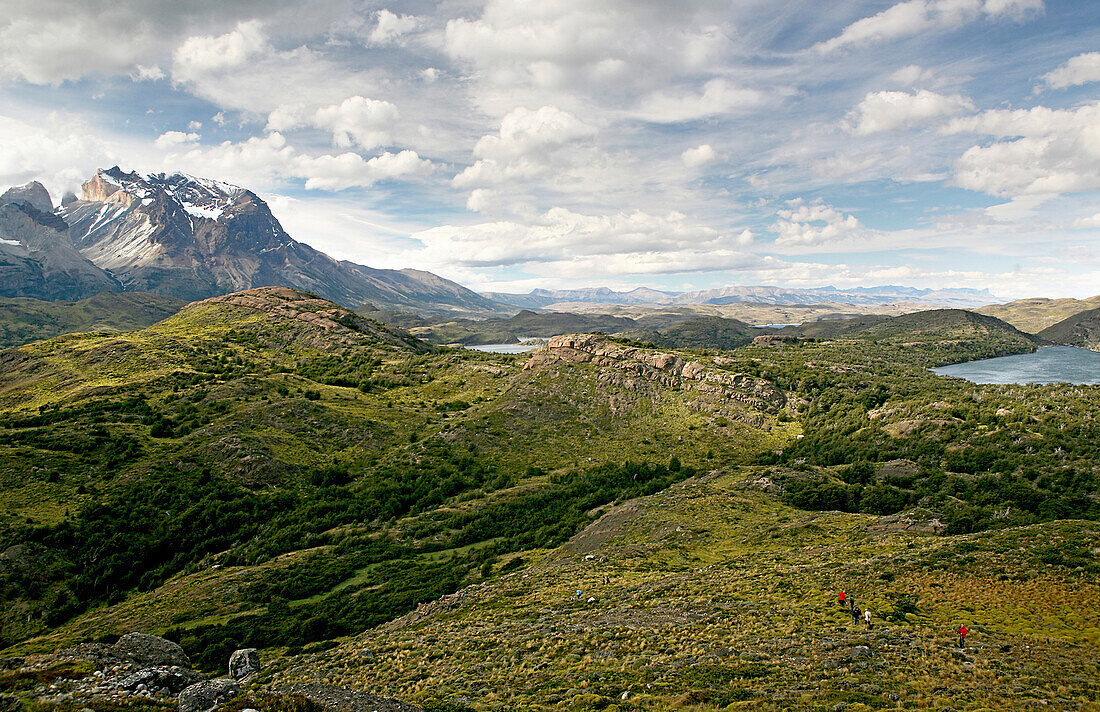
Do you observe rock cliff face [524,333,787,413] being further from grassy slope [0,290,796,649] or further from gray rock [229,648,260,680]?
gray rock [229,648,260,680]

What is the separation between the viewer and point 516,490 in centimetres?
8250

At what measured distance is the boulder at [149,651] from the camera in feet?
90.1

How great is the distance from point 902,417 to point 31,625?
135 metres

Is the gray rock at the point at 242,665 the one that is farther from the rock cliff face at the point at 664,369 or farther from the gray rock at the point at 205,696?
the rock cliff face at the point at 664,369

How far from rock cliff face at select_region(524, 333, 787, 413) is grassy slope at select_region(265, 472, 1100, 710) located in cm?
6575

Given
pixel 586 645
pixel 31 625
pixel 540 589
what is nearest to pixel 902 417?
pixel 540 589

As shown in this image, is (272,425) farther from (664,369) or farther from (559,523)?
(664,369)

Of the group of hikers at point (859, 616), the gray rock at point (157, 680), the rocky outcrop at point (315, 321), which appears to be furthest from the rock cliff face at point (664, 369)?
the gray rock at point (157, 680)

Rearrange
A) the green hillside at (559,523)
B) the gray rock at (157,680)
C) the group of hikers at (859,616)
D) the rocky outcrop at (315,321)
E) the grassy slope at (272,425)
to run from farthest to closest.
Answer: the rocky outcrop at (315,321) < the grassy slope at (272,425) < the green hillside at (559,523) < the group of hikers at (859,616) < the gray rock at (157,680)

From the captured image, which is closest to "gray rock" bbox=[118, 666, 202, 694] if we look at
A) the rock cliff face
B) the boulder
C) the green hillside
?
the green hillside

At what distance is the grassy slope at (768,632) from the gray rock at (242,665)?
64.8 inches

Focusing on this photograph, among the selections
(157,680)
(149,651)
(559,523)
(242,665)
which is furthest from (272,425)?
(157,680)

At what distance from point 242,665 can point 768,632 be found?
3521cm

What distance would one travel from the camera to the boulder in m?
27.5
